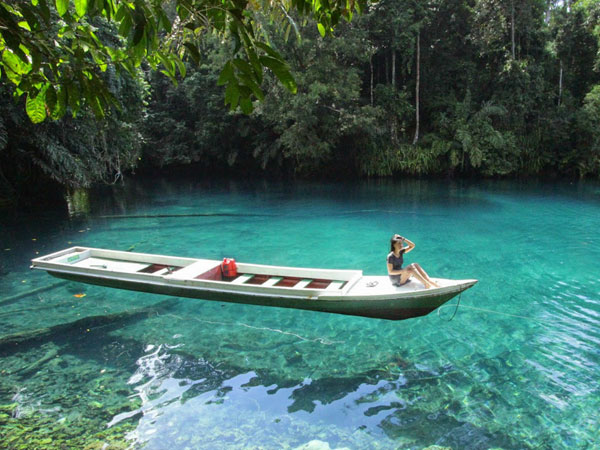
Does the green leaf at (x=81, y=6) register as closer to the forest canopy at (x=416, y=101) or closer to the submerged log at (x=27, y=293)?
the submerged log at (x=27, y=293)

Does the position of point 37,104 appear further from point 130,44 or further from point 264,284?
point 264,284

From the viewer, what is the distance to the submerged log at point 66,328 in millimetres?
5902

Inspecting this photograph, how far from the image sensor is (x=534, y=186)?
19422 mm

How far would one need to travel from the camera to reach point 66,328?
637 centimetres

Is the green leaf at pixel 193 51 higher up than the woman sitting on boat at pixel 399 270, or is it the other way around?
the green leaf at pixel 193 51

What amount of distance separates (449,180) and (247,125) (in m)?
11.5

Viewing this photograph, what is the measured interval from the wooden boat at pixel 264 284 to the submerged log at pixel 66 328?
1.37 feet

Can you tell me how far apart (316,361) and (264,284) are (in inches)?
Answer: 58.2

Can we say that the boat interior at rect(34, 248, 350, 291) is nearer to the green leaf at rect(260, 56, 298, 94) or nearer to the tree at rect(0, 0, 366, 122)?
the tree at rect(0, 0, 366, 122)

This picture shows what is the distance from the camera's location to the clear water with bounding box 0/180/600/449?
14.1 feet

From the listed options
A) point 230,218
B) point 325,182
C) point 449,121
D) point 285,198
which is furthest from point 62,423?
point 449,121

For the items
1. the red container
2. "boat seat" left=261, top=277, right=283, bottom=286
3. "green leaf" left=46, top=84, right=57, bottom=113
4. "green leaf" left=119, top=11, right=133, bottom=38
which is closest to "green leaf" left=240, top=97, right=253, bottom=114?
"green leaf" left=119, top=11, right=133, bottom=38

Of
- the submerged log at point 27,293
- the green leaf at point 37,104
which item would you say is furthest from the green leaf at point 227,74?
the submerged log at point 27,293

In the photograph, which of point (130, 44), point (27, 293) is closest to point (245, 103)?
point (130, 44)
